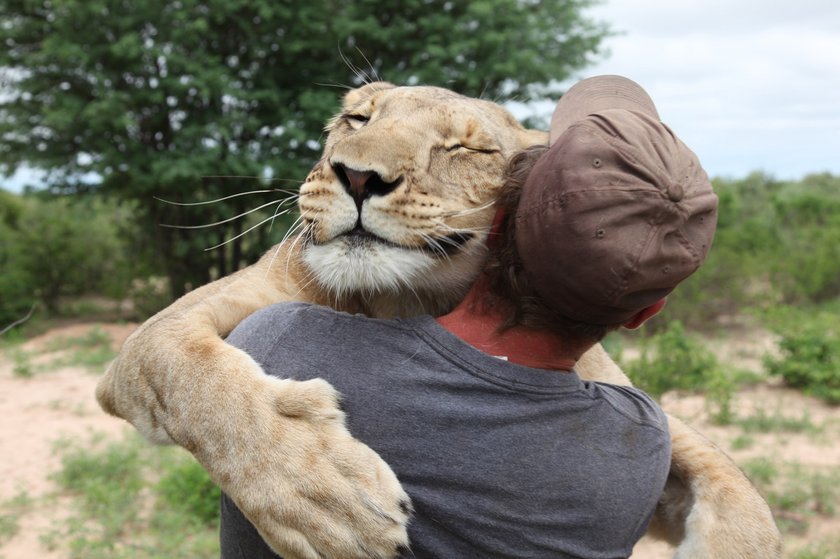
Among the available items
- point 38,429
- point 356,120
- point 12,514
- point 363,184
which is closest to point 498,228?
point 363,184

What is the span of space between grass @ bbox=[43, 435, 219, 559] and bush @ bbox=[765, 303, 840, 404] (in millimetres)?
6770

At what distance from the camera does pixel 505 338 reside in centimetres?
175

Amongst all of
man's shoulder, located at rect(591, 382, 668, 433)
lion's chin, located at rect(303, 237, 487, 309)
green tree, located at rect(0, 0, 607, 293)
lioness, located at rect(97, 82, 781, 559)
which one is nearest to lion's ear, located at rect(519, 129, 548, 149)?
lioness, located at rect(97, 82, 781, 559)

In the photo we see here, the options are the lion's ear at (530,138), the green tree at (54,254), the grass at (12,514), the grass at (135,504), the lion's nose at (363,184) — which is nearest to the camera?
the lion's nose at (363,184)

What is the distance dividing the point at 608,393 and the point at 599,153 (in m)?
0.60

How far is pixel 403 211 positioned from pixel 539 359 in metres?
0.54

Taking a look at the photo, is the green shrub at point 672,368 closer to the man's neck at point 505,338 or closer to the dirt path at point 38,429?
the dirt path at point 38,429

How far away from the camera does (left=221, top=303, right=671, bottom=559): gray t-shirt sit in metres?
1.64

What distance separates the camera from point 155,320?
245 centimetres

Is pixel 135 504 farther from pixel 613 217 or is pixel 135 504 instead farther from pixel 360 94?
pixel 613 217

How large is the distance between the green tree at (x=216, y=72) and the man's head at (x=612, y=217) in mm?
10750

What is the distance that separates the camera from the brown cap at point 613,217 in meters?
1.53

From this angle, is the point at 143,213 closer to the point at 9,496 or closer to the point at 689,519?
the point at 9,496

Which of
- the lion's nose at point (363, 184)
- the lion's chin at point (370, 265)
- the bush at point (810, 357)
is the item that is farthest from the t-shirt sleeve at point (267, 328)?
the bush at point (810, 357)
